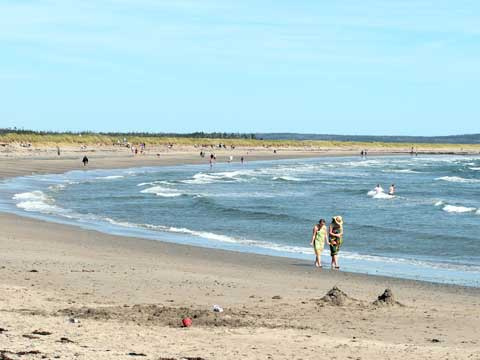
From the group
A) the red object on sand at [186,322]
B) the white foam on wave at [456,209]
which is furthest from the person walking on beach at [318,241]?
the white foam on wave at [456,209]

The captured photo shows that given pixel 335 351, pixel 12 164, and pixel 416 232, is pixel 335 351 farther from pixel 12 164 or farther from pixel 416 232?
pixel 12 164

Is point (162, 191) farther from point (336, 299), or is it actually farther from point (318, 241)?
point (336, 299)

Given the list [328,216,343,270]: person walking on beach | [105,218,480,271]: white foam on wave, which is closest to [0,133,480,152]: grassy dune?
[105,218,480,271]: white foam on wave

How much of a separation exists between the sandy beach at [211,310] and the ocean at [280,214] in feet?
9.87

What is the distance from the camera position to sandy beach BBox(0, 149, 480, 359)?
985 centimetres

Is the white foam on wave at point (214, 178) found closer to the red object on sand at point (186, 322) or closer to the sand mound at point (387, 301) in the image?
the sand mound at point (387, 301)

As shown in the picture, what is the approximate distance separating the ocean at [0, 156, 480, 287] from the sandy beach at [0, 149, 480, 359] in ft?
9.87

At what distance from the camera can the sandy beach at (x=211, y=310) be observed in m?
9.85

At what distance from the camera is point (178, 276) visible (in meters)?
16.7

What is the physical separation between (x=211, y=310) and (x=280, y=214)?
69.9ft

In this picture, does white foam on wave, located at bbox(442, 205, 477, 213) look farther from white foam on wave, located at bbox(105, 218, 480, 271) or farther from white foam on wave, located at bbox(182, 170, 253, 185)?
white foam on wave, located at bbox(182, 170, 253, 185)

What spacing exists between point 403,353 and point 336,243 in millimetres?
10154

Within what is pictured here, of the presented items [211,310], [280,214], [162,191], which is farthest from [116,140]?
[211,310]

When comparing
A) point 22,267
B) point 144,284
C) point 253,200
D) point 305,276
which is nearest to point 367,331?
point 144,284
